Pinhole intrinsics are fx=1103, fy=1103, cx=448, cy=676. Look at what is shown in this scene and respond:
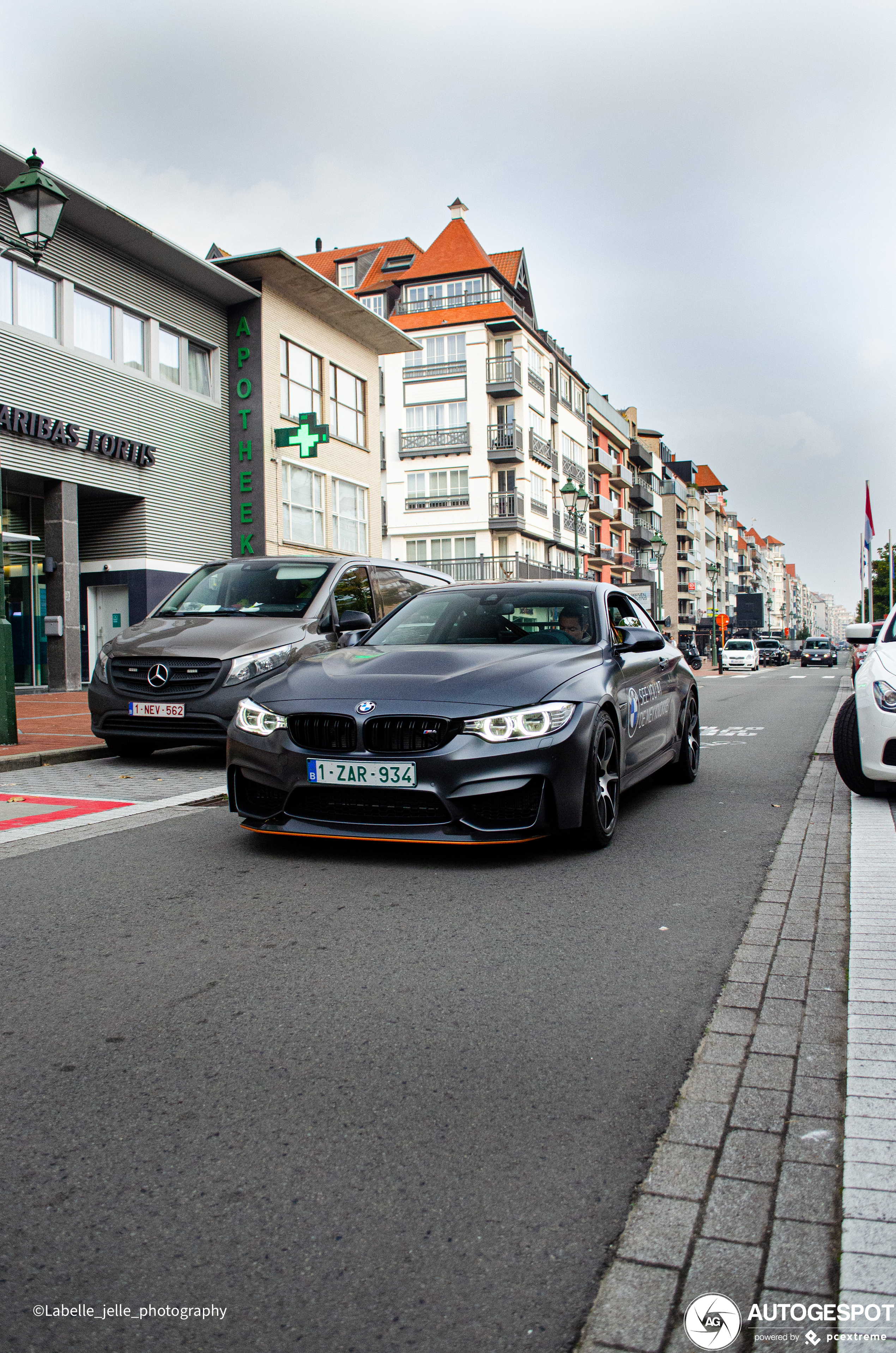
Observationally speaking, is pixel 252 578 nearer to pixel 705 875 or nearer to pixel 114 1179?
pixel 705 875

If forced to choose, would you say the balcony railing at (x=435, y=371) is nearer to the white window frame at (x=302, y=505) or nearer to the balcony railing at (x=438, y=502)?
the balcony railing at (x=438, y=502)

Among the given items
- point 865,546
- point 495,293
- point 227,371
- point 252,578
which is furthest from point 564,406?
point 252,578

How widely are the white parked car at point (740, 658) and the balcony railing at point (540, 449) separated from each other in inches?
492

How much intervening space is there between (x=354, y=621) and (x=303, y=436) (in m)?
21.1

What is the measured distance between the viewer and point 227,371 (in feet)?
89.2

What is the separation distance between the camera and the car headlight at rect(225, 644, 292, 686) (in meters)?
8.78

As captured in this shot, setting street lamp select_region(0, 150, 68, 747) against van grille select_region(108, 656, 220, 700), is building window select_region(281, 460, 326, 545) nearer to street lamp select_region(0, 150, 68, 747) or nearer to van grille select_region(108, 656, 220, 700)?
street lamp select_region(0, 150, 68, 747)

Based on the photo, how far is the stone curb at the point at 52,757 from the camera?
9086mm

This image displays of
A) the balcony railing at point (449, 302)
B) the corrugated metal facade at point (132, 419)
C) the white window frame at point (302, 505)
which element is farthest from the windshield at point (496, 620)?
the balcony railing at point (449, 302)

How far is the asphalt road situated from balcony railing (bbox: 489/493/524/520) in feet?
145

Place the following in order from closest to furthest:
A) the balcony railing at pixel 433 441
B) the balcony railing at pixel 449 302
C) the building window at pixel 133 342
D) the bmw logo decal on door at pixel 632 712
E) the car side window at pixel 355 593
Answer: the bmw logo decal on door at pixel 632 712
the car side window at pixel 355 593
the building window at pixel 133 342
the balcony railing at pixel 433 441
the balcony railing at pixel 449 302

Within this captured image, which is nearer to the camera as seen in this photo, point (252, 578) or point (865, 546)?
point (252, 578)

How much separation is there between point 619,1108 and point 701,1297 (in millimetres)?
749

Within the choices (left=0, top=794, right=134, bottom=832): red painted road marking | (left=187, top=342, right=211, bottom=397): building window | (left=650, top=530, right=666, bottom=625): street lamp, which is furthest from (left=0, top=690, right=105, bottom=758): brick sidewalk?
(left=650, top=530, right=666, bottom=625): street lamp
